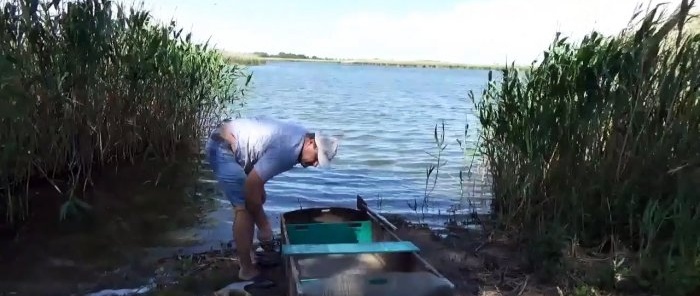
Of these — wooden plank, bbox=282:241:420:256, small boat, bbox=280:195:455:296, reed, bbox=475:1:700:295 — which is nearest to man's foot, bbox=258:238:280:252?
small boat, bbox=280:195:455:296

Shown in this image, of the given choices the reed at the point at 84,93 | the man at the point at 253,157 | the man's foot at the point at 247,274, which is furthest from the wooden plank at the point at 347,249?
the reed at the point at 84,93

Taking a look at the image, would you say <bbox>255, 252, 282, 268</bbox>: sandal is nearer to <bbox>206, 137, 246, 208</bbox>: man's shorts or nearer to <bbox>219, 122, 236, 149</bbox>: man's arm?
<bbox>206, 137, 246, 208</bbox>: man's shorts

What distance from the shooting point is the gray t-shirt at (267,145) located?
4.22 meters

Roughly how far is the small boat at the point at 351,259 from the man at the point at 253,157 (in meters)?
0.31

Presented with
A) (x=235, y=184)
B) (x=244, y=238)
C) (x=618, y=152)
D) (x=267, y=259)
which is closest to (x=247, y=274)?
(x=244, y=238)

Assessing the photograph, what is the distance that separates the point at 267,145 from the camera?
4277 millimetres

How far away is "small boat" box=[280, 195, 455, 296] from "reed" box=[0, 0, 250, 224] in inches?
91.8

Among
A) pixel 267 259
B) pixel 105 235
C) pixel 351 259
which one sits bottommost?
pixel 105 235

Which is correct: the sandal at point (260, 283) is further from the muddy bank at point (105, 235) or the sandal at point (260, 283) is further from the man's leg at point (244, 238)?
the muddy bank at point (105, 235)

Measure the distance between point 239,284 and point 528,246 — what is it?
2026 mm

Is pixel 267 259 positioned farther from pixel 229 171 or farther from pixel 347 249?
pixel 347 249

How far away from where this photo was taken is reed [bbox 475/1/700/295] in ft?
14.4

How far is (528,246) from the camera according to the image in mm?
5023

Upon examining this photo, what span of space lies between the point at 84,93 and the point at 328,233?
340 centimetres
